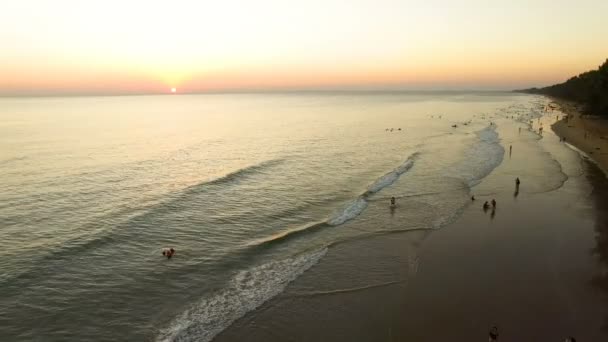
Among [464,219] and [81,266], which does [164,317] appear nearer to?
[81,266]

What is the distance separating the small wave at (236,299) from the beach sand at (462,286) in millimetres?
576

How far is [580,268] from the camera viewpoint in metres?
23.3

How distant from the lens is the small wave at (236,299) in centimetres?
1802

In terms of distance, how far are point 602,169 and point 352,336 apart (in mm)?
45525

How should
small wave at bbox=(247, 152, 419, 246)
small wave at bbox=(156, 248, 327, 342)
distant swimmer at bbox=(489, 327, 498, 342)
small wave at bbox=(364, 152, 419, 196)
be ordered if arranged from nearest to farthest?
distant swimmer at bbox=(489, 327, 498, 342) < small wave at bbox=(156, 248, 327, 342) < small wave at bbox=(247, 152, 419, 246) < small wave at bbox=(364, 152, 419, 196)

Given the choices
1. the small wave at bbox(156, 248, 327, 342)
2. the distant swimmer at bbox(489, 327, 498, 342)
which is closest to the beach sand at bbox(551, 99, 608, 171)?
the distant swimmer at bbox(489, 327, 498, 342)

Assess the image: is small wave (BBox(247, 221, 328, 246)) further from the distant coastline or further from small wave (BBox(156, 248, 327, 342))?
the distant coastline

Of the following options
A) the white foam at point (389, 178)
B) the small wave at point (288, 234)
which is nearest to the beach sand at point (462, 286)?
the small wave at point (288, 234)

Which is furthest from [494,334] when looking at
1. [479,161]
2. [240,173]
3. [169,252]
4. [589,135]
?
[589,135]

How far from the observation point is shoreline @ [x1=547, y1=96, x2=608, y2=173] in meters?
58.3

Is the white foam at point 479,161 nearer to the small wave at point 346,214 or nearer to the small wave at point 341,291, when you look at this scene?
the small wave at point 346,214

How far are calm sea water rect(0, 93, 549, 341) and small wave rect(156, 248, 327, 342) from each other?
0.27ft

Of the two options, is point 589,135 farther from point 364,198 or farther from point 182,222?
point 182,222

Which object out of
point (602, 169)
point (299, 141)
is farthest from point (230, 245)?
point (299, 141)
